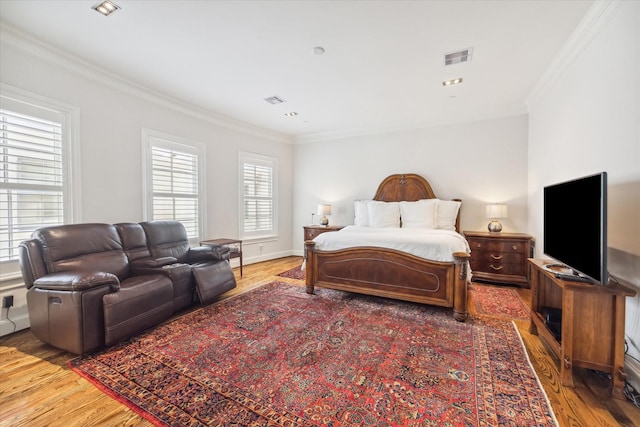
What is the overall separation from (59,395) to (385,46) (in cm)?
377

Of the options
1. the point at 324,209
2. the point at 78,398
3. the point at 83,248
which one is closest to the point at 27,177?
the point at 83,248

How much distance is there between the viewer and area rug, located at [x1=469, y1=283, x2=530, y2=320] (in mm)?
2861

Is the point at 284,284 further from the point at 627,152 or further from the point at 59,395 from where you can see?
the point at 627,152

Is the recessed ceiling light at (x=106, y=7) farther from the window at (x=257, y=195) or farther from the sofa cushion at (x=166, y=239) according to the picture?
the window at (x=257, y=195)

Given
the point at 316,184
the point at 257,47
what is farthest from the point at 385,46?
the point at 316,184

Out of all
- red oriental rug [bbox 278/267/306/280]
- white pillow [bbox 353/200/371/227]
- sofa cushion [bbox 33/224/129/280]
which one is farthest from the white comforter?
sofa cushion [bbox 33/224/129/280]

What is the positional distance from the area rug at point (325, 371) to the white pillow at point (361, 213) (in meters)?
2.36

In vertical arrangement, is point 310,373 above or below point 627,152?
below

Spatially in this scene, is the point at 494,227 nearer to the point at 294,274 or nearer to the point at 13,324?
the point at 294,274

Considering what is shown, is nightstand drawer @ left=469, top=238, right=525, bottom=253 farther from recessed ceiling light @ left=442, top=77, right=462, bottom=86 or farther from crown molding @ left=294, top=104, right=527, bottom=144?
recessed ceiling light @ left=442, top=77, right=462, bottom=86

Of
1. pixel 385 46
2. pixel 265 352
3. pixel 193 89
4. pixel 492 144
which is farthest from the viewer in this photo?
pixel 492 144

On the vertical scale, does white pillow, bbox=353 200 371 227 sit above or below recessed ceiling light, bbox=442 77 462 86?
below

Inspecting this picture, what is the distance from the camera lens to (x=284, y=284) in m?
3.91

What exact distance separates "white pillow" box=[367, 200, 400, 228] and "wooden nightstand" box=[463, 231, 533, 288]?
1.16 meters
